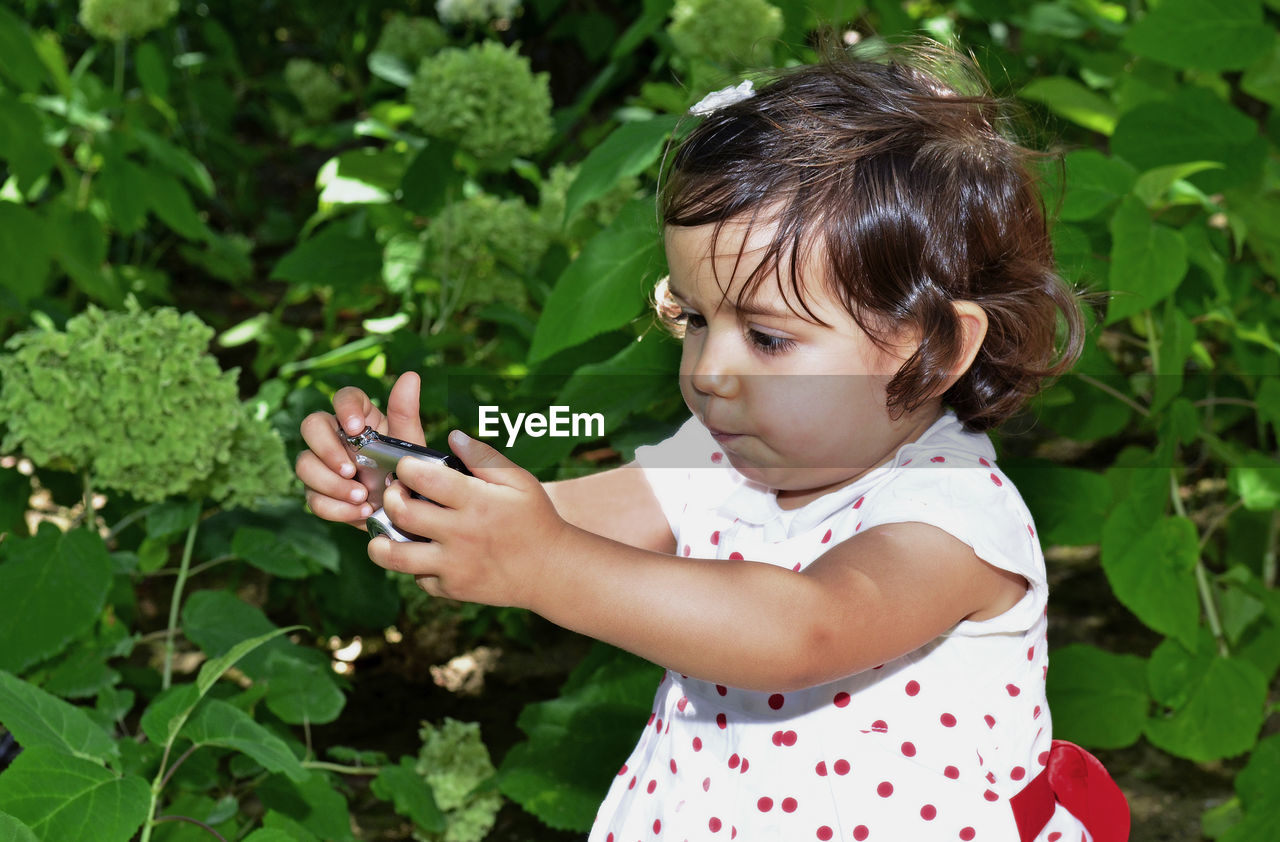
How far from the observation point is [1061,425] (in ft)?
4.91

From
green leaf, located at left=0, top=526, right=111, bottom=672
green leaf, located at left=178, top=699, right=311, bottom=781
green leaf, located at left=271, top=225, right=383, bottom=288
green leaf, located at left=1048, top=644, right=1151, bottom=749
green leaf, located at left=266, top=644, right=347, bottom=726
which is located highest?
green leaf, located at left=178, top=699, right=311, bottom=781

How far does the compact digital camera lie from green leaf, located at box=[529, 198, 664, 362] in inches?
17.6

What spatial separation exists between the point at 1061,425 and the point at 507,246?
2.58 ft

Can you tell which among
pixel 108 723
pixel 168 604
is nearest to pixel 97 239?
pixel 168 604

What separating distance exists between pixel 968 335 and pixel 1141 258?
0.49 meters

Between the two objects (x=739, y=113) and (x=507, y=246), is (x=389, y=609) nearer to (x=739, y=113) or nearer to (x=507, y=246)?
(x=507, y=246)

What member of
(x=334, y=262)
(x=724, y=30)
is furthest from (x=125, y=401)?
(x=724, y=30)

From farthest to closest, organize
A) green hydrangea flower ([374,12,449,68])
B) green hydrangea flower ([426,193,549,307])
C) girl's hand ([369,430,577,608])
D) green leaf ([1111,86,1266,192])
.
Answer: green hydrangea flower ([374,12,449,68])
green hydrangea flower ([426,193,549,307])
green leaf ([1111,86,1266,192])
girl's hand ([369,430,577,608])

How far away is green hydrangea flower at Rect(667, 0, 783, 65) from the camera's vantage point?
166cm

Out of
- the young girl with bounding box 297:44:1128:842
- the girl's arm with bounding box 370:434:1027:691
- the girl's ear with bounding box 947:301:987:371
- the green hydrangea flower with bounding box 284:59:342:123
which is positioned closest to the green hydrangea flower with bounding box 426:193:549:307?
the young girl with bounding box 297:44:1128:842

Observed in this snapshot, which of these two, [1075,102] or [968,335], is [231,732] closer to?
[968,335]

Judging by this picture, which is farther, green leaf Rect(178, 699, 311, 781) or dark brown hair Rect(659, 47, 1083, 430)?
green leaf Rect(178, 699, 311, 781)

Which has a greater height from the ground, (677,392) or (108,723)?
(677,392)

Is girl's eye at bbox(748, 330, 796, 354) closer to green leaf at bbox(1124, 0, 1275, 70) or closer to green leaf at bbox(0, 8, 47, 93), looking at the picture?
green leaf at bbox(1124, 0, 1275, 70)
